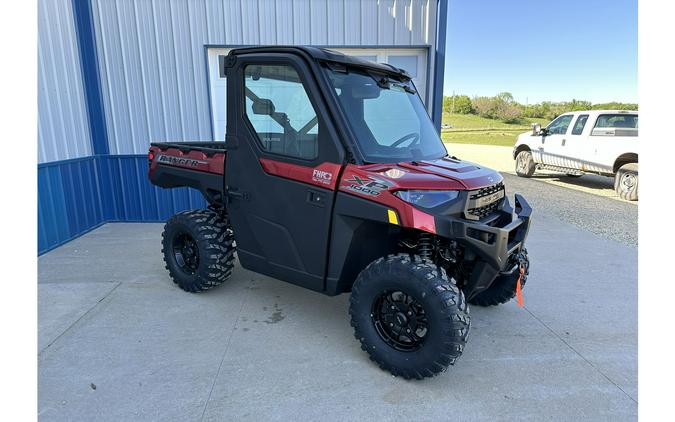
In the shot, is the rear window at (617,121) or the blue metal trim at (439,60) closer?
the blue metal trim at (439,60)

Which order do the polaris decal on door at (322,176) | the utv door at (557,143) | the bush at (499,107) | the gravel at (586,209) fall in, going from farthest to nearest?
the bush at (499,107)
the utv door at (557,143)
the gravel at (586,209)
the polaris decal on door at (322,176)

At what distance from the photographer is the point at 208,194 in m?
4.03

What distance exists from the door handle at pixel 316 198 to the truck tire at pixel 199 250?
138 cm

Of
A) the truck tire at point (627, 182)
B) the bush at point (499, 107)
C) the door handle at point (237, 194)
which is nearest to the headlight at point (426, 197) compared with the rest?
the door handle at point (237, 194)

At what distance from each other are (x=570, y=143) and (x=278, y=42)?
8.89 meters

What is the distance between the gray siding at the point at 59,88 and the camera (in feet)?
17.7

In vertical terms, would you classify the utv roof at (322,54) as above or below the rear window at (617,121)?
above

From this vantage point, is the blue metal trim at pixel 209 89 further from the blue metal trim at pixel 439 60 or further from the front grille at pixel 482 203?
the front grille at pixel 482 203

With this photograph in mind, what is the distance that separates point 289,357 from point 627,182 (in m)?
10.1

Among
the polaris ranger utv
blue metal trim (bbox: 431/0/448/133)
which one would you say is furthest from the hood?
blue metal trim (bbox: 431/0/448/133)

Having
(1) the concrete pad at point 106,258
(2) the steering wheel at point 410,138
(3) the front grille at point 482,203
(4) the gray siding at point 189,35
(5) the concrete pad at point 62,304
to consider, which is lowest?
(5) the concrete pad at point 62,304

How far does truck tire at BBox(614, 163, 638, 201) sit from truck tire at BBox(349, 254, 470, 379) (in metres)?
9.19

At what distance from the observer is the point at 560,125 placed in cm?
1163

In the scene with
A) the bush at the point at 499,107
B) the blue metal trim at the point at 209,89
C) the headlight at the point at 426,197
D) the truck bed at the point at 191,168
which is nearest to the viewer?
the headlight at the point at 426,197
